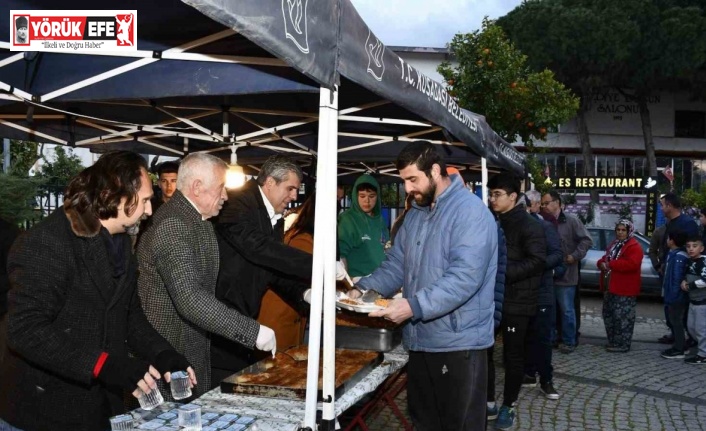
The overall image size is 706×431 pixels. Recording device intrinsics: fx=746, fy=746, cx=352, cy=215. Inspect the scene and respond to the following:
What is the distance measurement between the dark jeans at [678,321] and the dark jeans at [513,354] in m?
4.17

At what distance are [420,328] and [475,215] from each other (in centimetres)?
68

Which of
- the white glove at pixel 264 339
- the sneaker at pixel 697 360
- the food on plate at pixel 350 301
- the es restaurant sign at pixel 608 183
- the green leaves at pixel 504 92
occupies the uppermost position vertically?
the green leaves at pixel 504 92

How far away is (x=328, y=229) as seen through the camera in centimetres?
328

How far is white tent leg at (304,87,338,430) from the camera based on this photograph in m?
3.15

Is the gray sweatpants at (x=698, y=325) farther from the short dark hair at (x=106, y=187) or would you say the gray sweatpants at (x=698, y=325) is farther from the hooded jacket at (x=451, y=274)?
the short dark hair at (x=106, y=187)

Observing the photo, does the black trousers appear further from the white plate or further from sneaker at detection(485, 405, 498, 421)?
sneaker at detection(485, 405, 498, 421)

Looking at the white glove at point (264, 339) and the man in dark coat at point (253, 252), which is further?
the man in dark coat at point (253, 252)

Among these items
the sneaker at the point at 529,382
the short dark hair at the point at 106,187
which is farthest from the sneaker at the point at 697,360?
the short dark hair at the point at 106,187

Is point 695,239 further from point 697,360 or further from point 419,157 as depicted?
point 419,157

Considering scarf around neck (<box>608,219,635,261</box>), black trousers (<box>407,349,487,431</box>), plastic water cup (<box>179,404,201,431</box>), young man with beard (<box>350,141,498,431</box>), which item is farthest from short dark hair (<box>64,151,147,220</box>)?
scarf around neck (<box>608,219,635,261</box>)

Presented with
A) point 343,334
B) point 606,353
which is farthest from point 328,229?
point 606,353

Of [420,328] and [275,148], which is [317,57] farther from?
[275,148]

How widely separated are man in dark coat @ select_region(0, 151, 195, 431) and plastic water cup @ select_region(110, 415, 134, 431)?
0.10 meters

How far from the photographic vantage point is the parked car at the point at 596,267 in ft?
48.5
